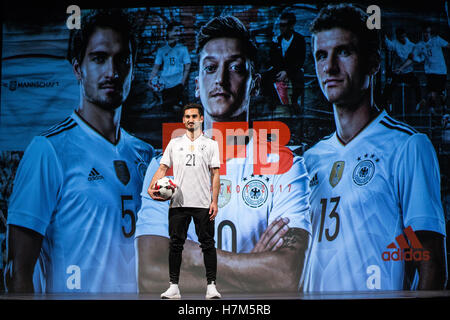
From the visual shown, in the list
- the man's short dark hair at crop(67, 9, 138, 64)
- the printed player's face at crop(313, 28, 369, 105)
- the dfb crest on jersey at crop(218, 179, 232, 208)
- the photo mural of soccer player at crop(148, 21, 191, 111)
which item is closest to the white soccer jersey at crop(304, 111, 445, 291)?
the printed player's face at crop(313, 28, 369, 105)

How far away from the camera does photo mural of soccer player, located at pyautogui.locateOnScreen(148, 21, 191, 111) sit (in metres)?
5.54

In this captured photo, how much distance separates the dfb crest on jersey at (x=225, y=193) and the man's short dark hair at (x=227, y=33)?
1.33m

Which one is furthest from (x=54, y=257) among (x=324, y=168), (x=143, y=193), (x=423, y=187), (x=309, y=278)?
(x=423, y=187)

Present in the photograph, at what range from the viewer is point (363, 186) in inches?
206

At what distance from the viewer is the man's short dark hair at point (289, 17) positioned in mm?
5508

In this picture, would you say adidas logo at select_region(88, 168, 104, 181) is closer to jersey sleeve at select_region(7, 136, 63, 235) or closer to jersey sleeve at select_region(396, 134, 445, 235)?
jersey sleeve at select_region(7, 136, 63, 235)

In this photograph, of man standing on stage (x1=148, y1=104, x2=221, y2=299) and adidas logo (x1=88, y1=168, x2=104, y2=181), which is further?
adidas logo (x1=88, y1=168, x2=104, y2=181)

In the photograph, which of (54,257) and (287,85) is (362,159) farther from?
(54,257)

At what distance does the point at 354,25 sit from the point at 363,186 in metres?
1.75

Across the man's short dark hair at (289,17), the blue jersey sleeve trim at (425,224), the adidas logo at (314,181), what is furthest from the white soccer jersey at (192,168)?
the blue jersey sleeve trim at (425,224)

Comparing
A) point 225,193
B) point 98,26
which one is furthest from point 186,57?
point 225,193

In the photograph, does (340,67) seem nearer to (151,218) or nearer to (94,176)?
(151,218)

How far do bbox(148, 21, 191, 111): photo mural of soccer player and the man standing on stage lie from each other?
147 centimetres
